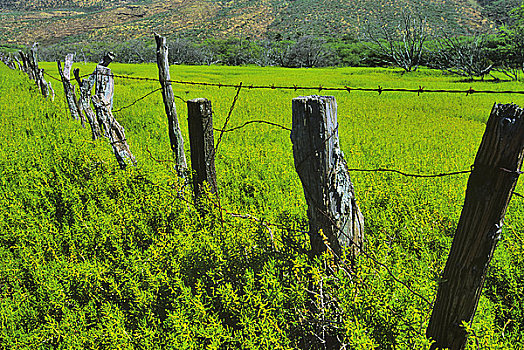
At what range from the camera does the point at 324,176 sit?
6.66ft

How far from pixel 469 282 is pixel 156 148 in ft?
19.3

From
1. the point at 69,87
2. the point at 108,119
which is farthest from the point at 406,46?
the point at 108,119

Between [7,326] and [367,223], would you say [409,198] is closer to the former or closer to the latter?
[367,223]

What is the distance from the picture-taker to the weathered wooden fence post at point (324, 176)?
6.29 feet

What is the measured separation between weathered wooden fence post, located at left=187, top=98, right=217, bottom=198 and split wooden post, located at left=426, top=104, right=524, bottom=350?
226cm

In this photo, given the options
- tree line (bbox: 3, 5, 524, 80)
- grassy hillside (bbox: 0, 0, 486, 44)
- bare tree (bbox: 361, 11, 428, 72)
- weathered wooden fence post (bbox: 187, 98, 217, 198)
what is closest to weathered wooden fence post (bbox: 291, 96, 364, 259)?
weathered wooden fence post (bbox: 187, 98, 217, 198)

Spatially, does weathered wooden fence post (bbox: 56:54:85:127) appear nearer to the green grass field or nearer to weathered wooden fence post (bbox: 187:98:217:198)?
the green grass field

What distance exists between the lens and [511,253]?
2.81 meters

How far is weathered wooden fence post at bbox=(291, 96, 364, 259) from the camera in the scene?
192 centimetres

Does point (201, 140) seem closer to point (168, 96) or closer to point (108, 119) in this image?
point (168, 96)

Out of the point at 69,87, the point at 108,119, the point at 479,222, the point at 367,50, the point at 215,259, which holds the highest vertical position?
the point at 367,50

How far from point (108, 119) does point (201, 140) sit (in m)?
2.26

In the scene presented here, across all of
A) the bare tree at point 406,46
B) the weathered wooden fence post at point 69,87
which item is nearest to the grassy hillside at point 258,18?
the bare tree at point 406,46

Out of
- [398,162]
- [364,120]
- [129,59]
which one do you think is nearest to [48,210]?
[398,162]
